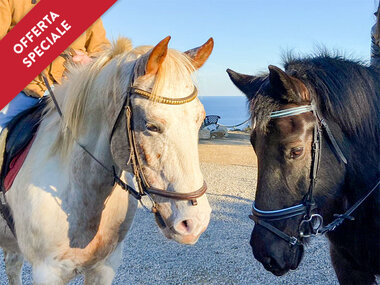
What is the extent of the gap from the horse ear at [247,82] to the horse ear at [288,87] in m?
0.26

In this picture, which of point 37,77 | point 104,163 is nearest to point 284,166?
point 104,163

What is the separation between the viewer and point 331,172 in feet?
5.94

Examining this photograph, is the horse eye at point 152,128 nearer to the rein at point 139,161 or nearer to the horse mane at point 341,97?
the rein at point 139,161

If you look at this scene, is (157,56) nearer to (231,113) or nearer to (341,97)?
(341,97)

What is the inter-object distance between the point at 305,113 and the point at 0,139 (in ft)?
6.66

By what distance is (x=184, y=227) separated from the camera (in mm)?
1514

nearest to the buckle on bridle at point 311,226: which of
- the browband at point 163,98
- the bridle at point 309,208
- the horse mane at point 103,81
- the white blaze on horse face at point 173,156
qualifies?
the bridle at point 309,208

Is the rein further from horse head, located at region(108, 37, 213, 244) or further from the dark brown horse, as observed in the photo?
the dark brown horse

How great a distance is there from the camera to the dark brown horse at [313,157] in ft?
5.76

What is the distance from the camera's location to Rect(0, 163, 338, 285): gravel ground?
3.98m

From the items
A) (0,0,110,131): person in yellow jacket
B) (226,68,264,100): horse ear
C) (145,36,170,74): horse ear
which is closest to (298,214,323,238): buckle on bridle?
(226,68,264,100): horse ear

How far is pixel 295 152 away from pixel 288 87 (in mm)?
364

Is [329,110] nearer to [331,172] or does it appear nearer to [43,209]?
[331,172]

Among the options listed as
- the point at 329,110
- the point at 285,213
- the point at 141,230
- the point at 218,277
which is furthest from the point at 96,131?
the point at 141,230
